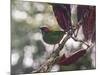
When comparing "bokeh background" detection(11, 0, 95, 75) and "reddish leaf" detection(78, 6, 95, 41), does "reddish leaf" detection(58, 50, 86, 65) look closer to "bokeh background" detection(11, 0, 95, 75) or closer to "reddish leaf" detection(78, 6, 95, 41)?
"bokeh background" detection(11, 0, 95, 75)

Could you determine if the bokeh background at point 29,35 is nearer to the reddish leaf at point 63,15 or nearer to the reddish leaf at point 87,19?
the reddish leaf at point 63,15

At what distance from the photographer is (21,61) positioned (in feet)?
7.12

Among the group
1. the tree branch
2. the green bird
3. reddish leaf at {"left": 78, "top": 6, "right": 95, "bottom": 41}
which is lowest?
the tree branch

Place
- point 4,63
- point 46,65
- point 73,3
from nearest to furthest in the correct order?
point 4,63
point 46,65
point 73,3

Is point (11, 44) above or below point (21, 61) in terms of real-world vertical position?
above

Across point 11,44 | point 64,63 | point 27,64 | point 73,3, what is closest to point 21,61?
point 27,64

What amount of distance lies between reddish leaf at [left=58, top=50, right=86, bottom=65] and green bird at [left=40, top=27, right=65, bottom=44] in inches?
8.5

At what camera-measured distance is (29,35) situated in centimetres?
221

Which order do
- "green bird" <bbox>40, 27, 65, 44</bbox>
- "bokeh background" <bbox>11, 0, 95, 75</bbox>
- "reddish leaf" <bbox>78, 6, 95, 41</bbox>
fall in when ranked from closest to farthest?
"bokeh background" <bbox>11, 0, 95, 75</bbox>, "green bird" <bbox>40, 27, 65, 44</bbox>, "reddish leaf" <bbox>78, 6, 95, 41</bbox>

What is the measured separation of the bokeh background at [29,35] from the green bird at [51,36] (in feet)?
0.14

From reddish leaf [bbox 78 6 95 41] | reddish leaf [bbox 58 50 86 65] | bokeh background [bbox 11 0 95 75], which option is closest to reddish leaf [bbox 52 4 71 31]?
bokeh background [bbox 11 0 95 75]

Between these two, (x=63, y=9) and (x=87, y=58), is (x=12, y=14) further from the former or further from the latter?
(x=87, y=58)

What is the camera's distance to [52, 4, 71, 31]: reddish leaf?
2336 mm
